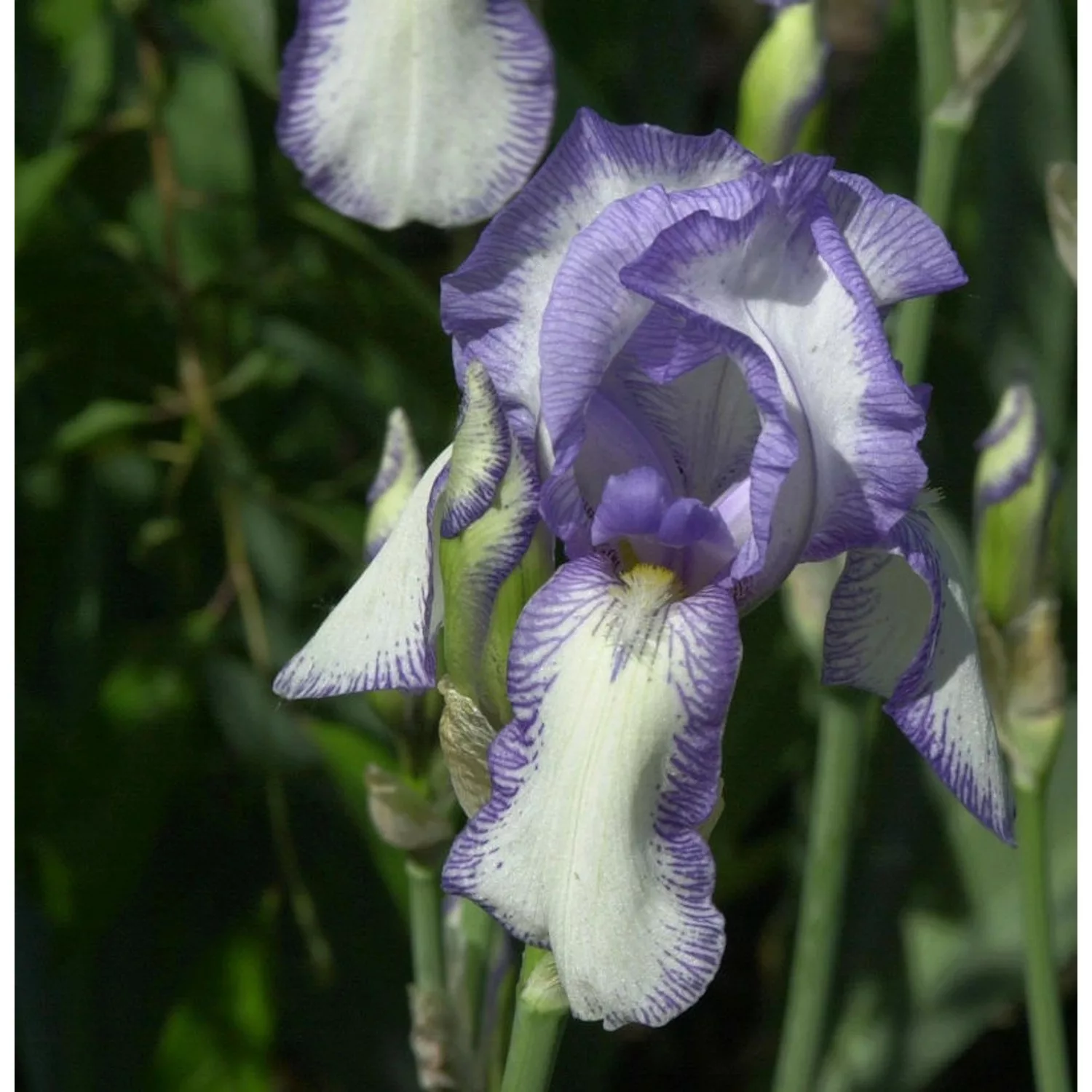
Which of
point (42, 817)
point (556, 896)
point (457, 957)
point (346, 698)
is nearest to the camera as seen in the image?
point (556, 896)

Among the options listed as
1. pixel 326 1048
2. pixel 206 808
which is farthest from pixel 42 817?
pixel 326 1048

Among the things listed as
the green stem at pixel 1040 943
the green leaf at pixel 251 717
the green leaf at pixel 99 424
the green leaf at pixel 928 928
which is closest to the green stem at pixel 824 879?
the green stem at pixel 1040 943

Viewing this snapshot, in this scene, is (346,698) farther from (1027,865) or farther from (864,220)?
(864,220)

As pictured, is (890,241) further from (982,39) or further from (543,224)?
(982,39)

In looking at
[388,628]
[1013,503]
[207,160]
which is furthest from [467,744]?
[207,160]

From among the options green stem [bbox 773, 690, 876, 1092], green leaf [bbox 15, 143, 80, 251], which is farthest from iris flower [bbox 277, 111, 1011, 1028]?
green leaf [bbox 15, 143, 80, 251]

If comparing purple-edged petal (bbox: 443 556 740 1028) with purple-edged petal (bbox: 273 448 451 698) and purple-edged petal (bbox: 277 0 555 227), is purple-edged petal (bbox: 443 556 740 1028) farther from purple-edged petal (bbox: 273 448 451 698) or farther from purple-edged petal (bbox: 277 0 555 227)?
purple-edged petal (bbox: 277 0 555 227)
